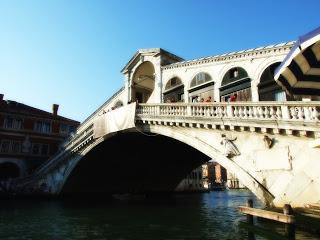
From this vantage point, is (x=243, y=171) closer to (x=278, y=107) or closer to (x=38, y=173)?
(x=278, y=107)

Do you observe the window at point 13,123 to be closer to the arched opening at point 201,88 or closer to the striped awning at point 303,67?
the arched opening at point 201,88

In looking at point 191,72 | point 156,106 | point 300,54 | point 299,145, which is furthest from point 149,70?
point 300,54

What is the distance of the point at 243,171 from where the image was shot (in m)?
12.5

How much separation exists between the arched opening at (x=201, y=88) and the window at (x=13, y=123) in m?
24.3

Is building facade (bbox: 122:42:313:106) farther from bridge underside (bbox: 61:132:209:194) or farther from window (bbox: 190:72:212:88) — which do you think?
bridge underside (bbox: 61:132:209:194)

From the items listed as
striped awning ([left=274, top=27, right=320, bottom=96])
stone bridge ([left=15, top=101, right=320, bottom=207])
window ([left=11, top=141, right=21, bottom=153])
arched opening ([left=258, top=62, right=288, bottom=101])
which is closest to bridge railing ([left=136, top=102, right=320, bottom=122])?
stone bridge ([left=15, top=101, right=320, bottom=207])

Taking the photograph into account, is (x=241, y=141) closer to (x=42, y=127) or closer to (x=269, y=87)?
(x=269, y=87)

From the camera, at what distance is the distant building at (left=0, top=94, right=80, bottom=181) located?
112ft

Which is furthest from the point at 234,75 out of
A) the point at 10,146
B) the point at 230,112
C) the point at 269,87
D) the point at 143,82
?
the point at 10,146

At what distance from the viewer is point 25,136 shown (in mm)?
35125

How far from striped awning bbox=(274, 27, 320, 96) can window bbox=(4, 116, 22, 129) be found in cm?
3366

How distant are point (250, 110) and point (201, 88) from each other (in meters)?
7.58

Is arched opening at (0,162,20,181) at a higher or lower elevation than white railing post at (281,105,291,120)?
lower

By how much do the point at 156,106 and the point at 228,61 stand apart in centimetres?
523
